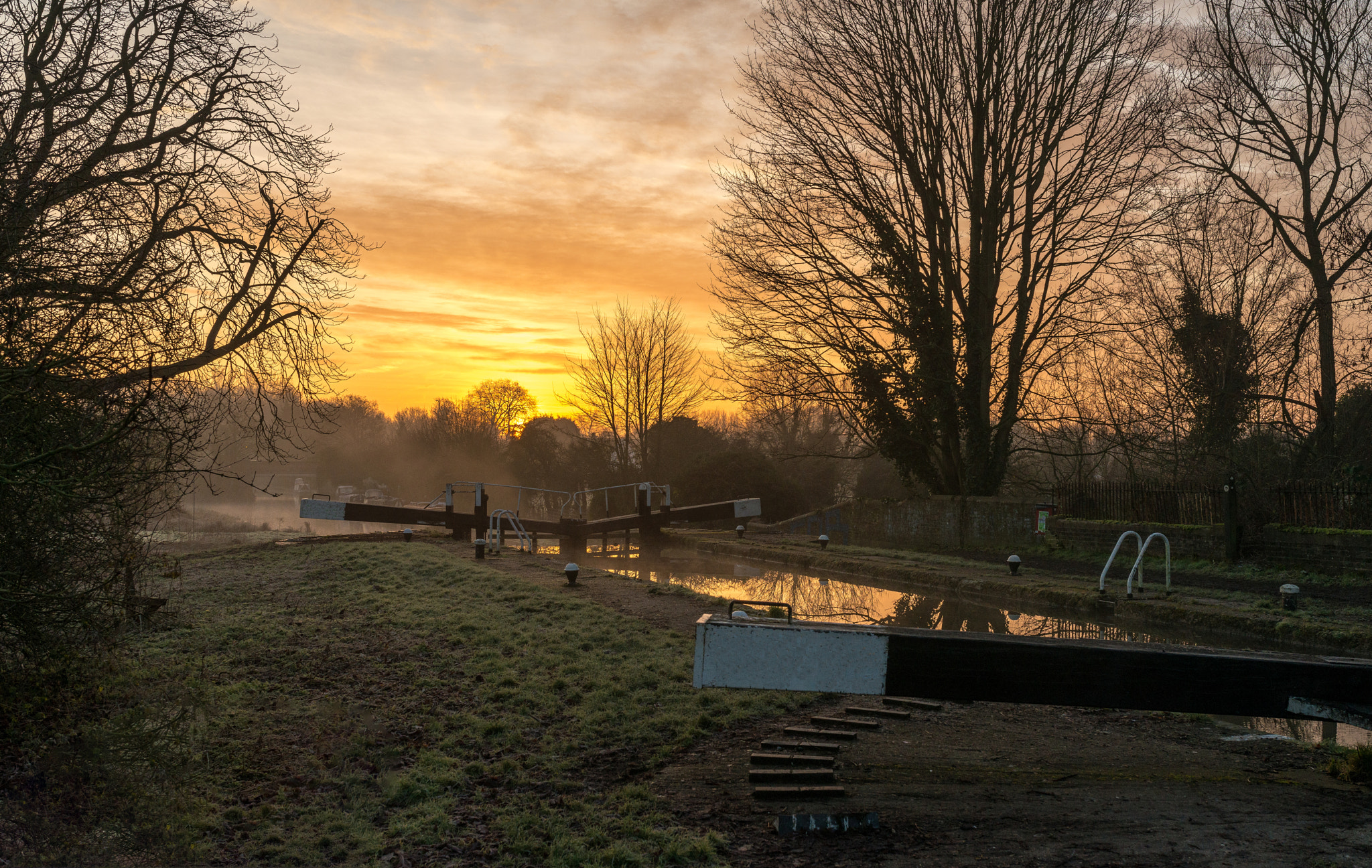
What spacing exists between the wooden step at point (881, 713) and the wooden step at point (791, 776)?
125cm

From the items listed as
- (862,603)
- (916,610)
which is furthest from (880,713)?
(862,603)

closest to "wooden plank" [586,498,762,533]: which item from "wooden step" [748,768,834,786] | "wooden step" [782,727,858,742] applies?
"wooden step" [782,727,858,742]

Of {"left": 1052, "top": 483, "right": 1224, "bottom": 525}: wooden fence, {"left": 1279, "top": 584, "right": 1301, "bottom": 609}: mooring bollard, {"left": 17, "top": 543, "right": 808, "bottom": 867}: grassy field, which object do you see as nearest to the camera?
{"left": 17, "top": 543, "right": 808, "bottom": 867}: grassy field

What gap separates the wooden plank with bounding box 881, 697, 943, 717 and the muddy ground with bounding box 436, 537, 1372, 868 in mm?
130

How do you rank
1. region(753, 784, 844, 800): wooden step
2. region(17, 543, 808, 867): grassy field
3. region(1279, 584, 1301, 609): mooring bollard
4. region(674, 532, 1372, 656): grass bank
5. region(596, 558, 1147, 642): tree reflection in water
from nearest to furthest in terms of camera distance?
region(17, 543, 808, 867): grassy field
region(753, 784, 844, 800): wooden step
region(674, 532, 1372, 656): grass bank
region(1279, 584, 1301, 609): mooring bollard
region(596, 558, 1147, 642): tree reflection in water

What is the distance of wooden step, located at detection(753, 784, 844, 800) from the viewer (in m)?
3.99

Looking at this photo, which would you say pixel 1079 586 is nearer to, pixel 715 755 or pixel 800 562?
pixel 800 562

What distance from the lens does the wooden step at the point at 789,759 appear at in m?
4.46

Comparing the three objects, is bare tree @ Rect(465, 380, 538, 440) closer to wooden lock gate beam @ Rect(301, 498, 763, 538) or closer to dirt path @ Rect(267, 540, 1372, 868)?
wooden lock gate beam @ Rect(301, 498, 763, 538)

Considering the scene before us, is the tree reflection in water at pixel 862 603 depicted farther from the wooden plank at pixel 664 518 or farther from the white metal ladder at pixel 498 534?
the wooden plank at pixel 664 518

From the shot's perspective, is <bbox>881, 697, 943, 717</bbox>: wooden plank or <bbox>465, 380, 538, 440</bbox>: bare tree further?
<bbox>465, 380, 538, 440</bbox>: bare tree

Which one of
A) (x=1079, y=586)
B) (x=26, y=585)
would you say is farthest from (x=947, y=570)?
(x=26, y=585)

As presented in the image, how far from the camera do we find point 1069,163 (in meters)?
18.0

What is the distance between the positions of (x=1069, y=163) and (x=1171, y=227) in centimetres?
314
